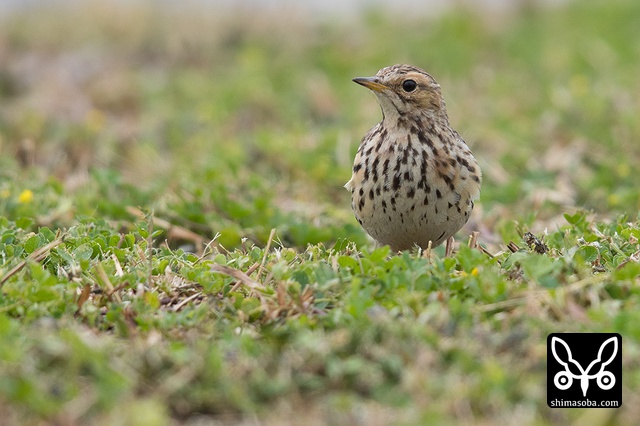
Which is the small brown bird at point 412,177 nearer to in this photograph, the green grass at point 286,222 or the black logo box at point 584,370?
the green grass at point 286,222

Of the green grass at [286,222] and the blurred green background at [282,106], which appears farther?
the blurred green background at [282,106]

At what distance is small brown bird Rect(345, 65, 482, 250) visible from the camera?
6.00 m

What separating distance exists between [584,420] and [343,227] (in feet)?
12.3

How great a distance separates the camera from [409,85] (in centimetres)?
654

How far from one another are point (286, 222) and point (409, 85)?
1392 millimetres

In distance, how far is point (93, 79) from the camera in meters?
12.3

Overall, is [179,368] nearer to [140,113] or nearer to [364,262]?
[364,262]

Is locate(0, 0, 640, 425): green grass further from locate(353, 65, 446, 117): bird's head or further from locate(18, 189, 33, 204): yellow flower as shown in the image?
locate(353, 65, 446, 117): bird's head

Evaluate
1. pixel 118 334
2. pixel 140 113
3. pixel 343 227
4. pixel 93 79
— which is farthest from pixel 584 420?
pixel 93 79

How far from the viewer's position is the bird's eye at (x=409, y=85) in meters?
6.54

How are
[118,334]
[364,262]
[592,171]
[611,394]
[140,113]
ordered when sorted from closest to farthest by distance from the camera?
1. [611,394]
2. [118,334]
3. [364,262]
4. [592,171]
5. [140,113]

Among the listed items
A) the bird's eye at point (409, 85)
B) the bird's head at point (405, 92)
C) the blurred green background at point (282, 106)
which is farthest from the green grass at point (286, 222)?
the bird's eye at point (409, 85)

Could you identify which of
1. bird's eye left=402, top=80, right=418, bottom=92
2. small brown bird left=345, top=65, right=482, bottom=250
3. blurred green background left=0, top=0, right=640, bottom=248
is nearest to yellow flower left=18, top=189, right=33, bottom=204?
blurred green background left=0, top=0, right=640, bottom=248

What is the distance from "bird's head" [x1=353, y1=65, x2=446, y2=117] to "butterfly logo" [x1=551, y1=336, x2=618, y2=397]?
243cm
